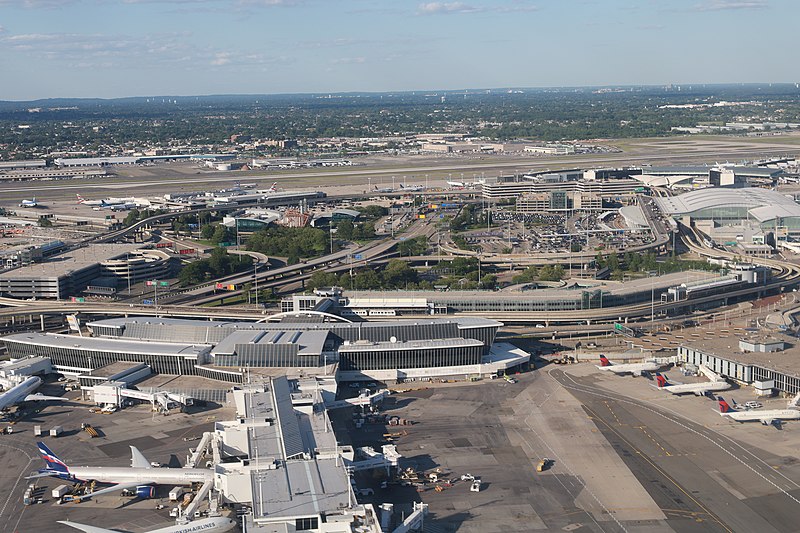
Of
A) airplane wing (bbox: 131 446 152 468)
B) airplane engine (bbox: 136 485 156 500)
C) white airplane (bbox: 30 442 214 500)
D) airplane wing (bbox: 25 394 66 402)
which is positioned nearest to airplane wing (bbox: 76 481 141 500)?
white airplane (bbox: 30 442 214 500)

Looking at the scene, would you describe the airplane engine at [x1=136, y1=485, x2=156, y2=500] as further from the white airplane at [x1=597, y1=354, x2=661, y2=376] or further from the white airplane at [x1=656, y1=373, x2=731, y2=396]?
the white airplane at [x1=597, y1=354, x2=661, y2=376]

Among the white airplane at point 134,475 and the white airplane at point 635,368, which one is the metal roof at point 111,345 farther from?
the white airplane at point 635,368

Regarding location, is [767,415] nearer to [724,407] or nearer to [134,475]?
[724,407]

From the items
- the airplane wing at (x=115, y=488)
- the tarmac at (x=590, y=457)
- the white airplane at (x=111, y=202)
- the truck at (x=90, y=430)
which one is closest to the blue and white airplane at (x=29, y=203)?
the white airplane at (x=111, y=202)

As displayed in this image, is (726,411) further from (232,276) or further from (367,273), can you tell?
(232,276)

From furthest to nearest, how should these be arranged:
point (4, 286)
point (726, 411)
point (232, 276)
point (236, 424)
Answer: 1. point (232, 276)
2. point (4, 286)
3. point (726, 411)
4. point (236, 424)

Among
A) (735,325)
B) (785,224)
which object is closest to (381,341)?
(735,325)
